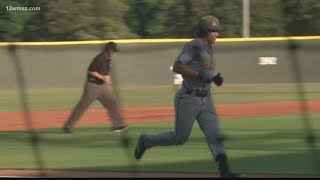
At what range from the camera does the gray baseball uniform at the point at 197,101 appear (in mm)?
6473

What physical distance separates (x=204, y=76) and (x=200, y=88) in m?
0.16

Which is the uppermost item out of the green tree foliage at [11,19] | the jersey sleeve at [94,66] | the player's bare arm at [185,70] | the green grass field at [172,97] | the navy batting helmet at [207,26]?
the green tree foliage at [11,19]

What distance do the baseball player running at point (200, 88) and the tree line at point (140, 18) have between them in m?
0.98

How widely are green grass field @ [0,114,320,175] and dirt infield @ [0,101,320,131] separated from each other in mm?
1683

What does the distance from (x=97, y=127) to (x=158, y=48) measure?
14.2 ft

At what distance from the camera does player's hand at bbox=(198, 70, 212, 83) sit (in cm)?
638

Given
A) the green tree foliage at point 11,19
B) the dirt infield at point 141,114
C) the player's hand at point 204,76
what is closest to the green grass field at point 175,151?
the dirt infield at point 141,114

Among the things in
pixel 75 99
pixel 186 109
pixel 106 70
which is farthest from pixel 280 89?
pixel 186 109

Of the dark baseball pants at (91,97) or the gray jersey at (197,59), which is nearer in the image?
the gray jersey at (197,59)

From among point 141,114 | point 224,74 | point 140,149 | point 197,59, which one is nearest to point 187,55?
point 197,59

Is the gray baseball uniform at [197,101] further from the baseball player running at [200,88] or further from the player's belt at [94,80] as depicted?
the player's belt at [94,80]

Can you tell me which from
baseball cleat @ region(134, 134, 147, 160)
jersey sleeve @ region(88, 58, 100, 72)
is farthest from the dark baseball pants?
baseball cleat @ region(134, 134, 147, 160)

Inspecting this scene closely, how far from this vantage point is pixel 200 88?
21.3ft

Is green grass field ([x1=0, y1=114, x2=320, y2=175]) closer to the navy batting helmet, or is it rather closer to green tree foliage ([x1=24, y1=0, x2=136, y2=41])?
green tree foliage ([x1=24, y1=0, x2=136, y2=41])
